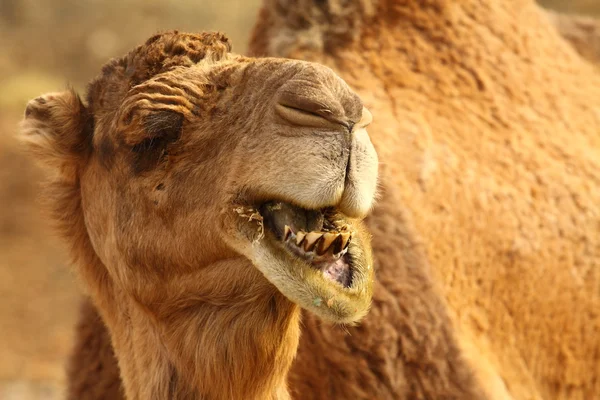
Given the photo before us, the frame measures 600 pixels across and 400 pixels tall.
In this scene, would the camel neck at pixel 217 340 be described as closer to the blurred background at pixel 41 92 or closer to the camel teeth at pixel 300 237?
the camel teeth at pixel 300 237

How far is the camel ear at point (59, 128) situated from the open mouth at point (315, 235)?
3.95 ft

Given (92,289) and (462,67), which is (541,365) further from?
(92,289)

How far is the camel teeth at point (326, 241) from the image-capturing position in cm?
283

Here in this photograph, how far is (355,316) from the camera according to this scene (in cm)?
288

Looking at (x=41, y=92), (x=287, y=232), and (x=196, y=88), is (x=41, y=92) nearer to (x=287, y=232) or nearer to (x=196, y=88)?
(x=196, y=88)

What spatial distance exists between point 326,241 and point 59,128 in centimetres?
149

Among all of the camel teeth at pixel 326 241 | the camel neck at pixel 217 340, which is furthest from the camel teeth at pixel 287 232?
the camel neck at pixel 217 340

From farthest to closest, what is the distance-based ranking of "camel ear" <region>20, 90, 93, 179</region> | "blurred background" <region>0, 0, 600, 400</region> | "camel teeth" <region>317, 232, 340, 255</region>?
"blurred background" <region>0, 0, 600, 400</region> → "camel ear" <region>20, 90, 93, 179</region> → "camel teeth" <region>317, 232, 340, 255</region>

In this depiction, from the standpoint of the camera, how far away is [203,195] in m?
3.19

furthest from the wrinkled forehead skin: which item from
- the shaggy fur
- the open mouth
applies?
the shaggy fur

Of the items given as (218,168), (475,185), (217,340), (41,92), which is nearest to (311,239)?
(218,168)

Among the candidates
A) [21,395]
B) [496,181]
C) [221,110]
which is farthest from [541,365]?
[21,395]

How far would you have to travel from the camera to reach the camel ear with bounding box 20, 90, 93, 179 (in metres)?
3.86

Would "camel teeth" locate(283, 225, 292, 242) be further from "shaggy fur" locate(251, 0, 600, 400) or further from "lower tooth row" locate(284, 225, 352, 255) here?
"shaggy fur" locate(251, 0, 600, 400)
